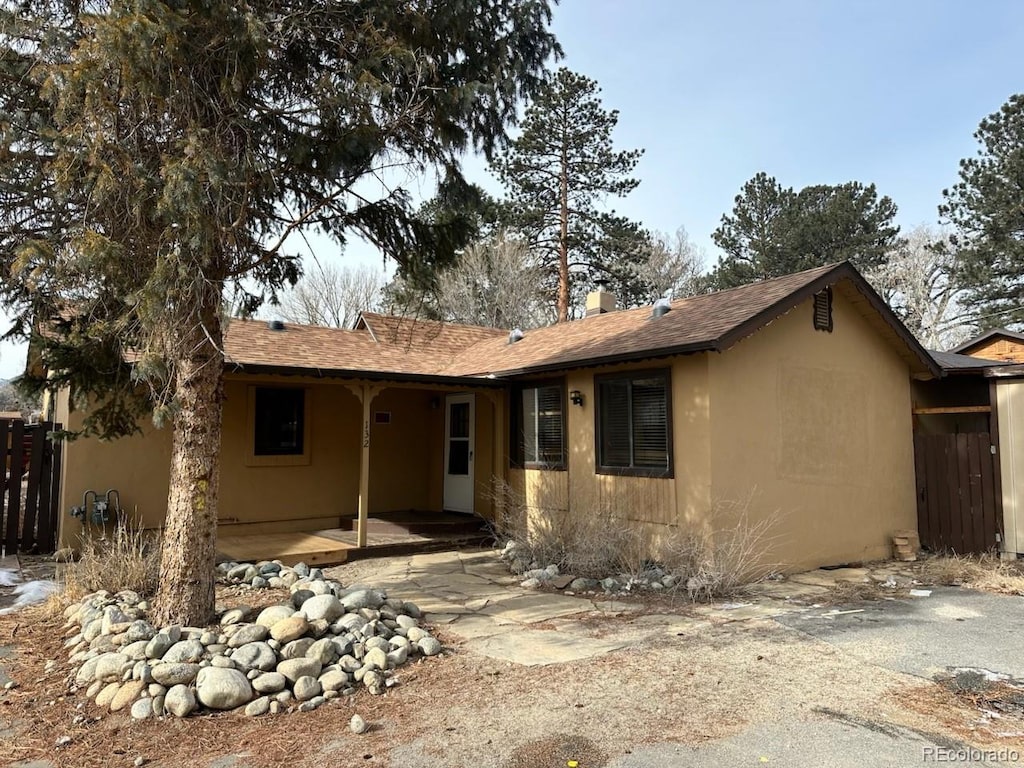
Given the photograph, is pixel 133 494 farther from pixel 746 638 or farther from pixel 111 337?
pixel 746 638

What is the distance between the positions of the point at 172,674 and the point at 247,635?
1.85ft

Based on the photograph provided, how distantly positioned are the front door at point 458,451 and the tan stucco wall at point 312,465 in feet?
0.57

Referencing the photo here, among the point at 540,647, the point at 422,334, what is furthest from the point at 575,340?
the point at 540,647

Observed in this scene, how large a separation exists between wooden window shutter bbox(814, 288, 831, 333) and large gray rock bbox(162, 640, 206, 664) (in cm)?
803

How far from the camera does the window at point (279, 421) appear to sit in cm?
1071

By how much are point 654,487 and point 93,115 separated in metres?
6.78

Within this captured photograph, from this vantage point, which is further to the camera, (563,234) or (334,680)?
(563,234)

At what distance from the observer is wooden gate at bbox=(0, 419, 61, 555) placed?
9.12 m

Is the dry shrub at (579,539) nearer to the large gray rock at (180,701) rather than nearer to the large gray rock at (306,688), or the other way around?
the large gray rock at (306,688)

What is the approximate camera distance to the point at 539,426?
34.6 feet

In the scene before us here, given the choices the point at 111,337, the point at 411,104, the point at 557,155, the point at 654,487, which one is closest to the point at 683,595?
the point at 654,487

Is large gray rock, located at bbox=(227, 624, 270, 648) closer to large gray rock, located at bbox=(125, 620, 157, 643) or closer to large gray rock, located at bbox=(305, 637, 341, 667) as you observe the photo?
large gray rock, located at bbox=(305, 637, 341, 667)

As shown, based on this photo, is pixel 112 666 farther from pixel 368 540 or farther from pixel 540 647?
pixel 368 540

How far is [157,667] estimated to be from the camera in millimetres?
4402
